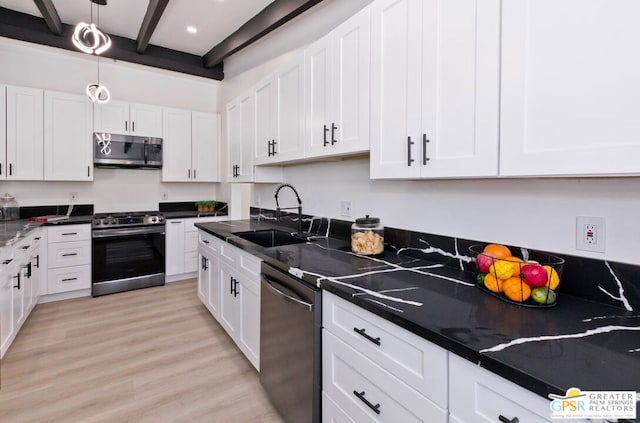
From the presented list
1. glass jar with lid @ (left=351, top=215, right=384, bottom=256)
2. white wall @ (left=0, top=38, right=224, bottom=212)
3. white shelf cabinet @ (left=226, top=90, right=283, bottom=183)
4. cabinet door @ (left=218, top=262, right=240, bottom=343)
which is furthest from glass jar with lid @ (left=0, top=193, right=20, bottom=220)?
glass jar with lid @ (left=351, top=215, right=384, bottom=256)

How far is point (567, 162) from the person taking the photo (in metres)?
0.95

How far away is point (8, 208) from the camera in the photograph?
3.53m

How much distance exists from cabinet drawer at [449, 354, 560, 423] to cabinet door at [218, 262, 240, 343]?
1.78 metres

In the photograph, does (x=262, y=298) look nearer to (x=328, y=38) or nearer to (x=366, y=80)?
(x=366, y=80)

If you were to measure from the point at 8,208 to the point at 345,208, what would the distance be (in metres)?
3.85

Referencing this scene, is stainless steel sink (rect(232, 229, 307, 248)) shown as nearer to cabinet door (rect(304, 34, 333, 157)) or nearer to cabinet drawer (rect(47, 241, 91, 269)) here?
cabinet door (rect(304, 34, 333, 157))

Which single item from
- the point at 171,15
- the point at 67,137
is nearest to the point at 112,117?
the point at 67,137

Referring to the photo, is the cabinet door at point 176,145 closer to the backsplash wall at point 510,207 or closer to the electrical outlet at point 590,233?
the backsplash wall at point 510,207

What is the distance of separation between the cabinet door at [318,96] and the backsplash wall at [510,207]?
1.18ft

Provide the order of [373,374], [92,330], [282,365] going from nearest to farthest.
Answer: [373,374], [282,365], [92,330]

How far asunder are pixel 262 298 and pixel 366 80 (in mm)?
1384

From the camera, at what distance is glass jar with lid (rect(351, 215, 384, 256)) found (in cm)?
188

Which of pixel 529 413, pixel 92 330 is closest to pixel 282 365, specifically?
pixel 529 413

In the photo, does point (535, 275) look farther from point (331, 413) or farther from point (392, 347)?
point (331, 413)
